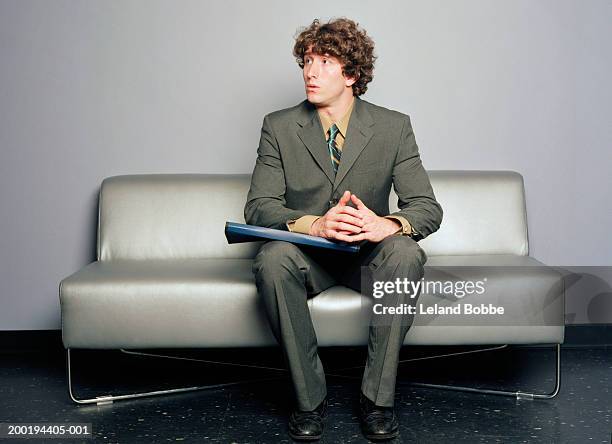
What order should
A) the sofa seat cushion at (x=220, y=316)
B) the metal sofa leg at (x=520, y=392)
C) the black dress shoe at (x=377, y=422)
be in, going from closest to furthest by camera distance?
the black dress shoe at (x=377, y=422)
the sofa seat cushion at (x=220, y=316)
the metal sofa leg at (x=520, y=392)

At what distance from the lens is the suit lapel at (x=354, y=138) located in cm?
283

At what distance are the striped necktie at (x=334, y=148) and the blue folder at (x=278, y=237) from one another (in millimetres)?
402

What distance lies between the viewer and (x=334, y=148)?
114 inches

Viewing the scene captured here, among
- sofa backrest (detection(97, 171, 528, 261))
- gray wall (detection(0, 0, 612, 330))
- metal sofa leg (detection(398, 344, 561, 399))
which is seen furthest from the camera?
gray wall (detection(0, 0, 612, 330))

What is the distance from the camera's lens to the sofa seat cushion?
8.83 ft

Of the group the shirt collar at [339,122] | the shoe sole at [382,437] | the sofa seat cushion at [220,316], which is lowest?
the shoe sole at [382,437]

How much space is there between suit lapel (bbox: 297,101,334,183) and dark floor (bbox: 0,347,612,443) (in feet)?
2.62

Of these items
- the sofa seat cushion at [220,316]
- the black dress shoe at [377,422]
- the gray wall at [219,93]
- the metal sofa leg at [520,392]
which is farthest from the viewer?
the gray wall at [219,93]

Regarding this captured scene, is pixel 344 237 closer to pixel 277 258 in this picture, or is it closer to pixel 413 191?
pixel 277 258

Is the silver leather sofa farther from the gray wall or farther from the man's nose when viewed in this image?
the man's nose

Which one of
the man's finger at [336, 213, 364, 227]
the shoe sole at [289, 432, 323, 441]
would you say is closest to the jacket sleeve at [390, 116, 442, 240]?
the man's finger at [336, 213, 364, 227]

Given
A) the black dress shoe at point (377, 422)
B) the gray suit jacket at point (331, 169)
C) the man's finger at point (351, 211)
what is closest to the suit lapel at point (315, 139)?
the gray suit jacket at point (331, 169)

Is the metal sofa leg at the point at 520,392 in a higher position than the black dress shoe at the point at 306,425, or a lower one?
lower

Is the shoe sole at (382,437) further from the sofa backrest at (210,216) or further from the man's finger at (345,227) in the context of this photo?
the sofa backrest at (210,216)
